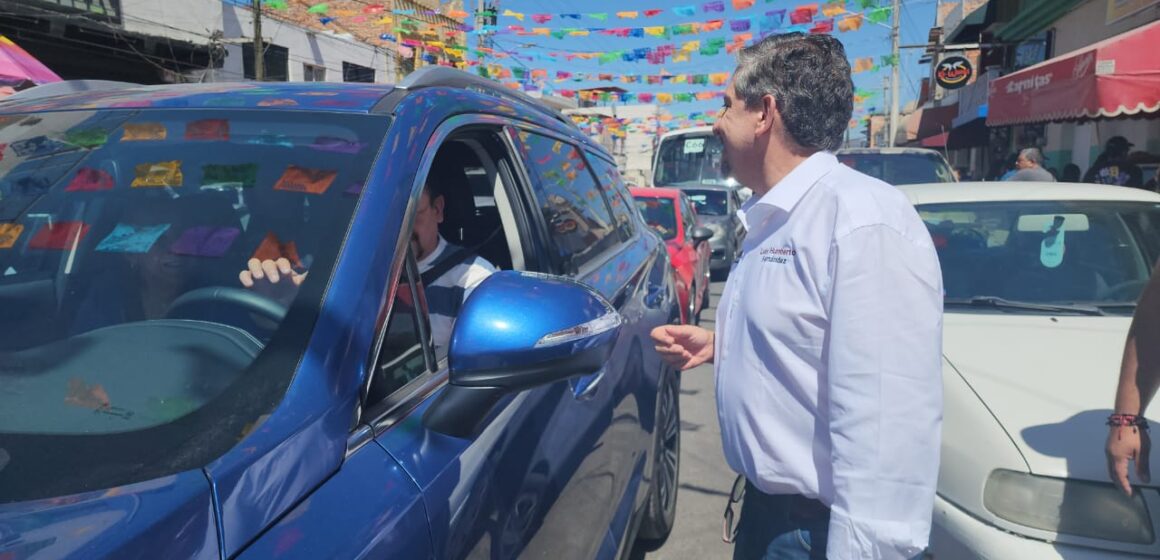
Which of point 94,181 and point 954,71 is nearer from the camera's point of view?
point 94,181

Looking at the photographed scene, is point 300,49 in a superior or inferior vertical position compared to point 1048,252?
superior

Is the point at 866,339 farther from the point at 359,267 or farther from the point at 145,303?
the point at 145,303

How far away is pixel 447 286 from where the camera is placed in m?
2.21

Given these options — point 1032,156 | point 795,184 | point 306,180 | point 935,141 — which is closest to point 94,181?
point 306,180

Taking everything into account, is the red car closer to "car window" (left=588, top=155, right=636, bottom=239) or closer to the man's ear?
"car window" (left=588, top=155, right=636, bottom=239)

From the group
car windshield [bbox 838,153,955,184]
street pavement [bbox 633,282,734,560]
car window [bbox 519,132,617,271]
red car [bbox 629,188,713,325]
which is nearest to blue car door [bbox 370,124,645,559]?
car window [bbox 519,132,617,271]

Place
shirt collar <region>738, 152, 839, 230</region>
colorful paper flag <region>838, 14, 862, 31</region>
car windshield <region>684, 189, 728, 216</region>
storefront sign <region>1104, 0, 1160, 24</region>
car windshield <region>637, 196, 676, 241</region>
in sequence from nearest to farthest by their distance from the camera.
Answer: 1. shirt collar <region>738, 152, 839, 230</region>
2. car windshield <region>637, 196, 676, 241</region>
3. storefront sign <region>1104, 0, 1160, 24</region>
4. car windshield <region>684, 189, 728, 216</region>
5. colorful paper flag <region>838, 14, 862, 31</region>

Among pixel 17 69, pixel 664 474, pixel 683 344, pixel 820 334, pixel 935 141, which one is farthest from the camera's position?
pixel 935 141

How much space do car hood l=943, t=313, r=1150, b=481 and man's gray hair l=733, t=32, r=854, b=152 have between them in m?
1.41

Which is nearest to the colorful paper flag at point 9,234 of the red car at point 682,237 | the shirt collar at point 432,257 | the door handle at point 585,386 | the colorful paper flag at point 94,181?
the colorful paper flag at point 94,181

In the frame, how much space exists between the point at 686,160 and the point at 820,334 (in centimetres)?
1584

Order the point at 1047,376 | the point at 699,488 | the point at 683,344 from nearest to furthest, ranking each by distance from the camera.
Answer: the point at 683,344
the point at 1047,376
the point at 699,488

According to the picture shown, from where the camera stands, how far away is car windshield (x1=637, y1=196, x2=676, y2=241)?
8691mm

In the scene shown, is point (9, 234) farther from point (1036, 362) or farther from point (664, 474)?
point (1036, 362)
